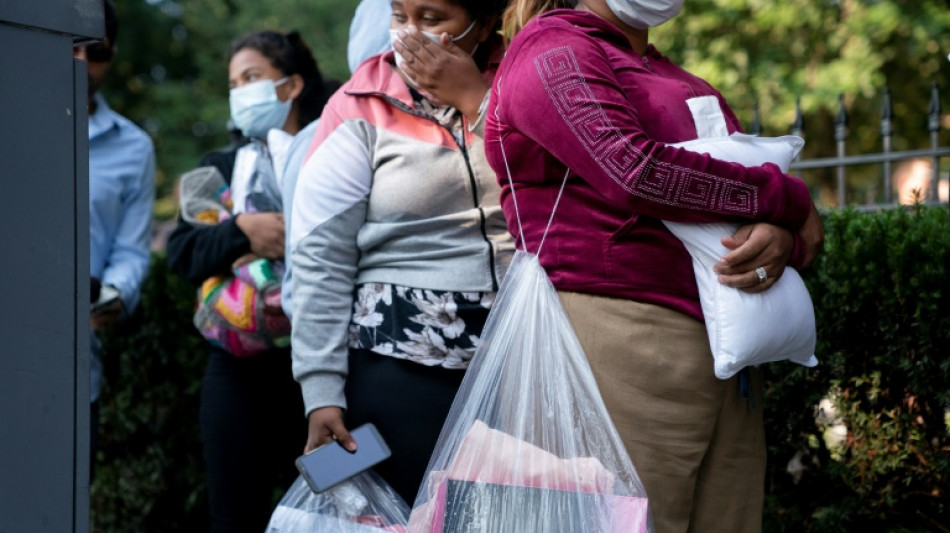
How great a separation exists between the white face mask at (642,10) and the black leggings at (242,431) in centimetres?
180

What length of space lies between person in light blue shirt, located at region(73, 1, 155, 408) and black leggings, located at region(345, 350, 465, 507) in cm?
156

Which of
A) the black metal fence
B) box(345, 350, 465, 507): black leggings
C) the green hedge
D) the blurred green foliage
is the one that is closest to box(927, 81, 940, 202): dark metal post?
the black metal fence

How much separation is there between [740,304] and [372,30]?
156 cm

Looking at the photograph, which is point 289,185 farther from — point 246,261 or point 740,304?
point 740,304

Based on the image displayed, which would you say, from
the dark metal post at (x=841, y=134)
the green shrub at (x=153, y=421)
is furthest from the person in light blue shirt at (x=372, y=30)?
the dark metal post at (x=841, y=134)

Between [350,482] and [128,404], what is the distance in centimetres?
279

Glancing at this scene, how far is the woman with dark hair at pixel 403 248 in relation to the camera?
245 centimetres

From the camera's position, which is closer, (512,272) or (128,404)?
(512,272)

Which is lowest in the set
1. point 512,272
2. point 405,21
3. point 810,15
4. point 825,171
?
point 512,272

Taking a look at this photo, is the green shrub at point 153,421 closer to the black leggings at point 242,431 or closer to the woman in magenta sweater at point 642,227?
the black leggings at point 242,431

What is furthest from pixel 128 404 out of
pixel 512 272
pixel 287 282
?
pixel 512 272

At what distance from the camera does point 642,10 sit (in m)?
2.13

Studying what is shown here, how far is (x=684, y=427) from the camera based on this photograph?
6.69ft

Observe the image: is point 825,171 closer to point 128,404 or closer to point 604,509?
point 128,404
